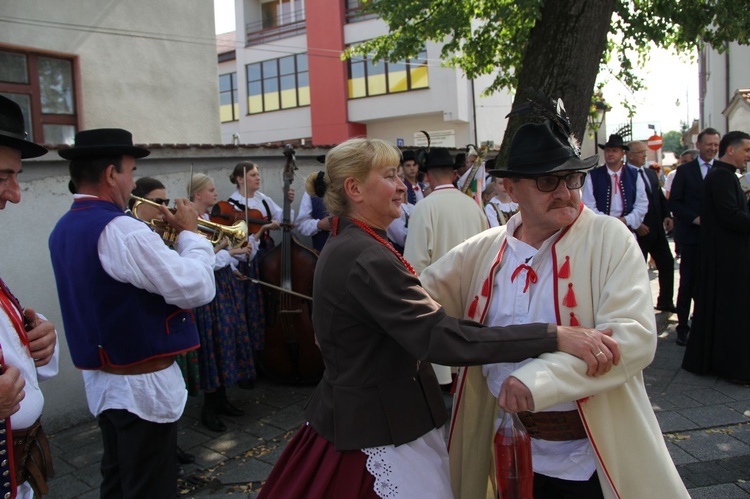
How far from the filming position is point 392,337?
1.99 m

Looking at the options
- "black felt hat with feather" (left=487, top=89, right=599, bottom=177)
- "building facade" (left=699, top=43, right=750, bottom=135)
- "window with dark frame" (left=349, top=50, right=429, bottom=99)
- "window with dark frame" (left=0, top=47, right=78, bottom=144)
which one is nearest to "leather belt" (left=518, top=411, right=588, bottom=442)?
"black felt hat with feather" (left=487, top=89, right=599, bottom=177)

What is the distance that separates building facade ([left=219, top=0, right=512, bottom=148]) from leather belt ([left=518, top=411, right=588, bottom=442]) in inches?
854

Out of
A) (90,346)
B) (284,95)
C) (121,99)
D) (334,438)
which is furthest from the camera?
(284,95)

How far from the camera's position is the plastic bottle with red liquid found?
2064 mm

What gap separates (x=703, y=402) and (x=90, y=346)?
4.68 metres

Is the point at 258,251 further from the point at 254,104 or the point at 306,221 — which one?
the point at 254,104

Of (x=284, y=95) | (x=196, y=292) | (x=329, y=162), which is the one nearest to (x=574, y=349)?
(x=329, y=162)

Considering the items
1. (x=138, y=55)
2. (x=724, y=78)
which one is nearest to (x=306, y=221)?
(x=138, y=55)

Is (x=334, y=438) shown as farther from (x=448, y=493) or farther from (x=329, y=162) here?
(x=329, y=162)

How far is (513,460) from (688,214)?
18.5ft

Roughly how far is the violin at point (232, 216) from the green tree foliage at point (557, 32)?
2.56 metres

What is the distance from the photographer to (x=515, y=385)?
1.84m

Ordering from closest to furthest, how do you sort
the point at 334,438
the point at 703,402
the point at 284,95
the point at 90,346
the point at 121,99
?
the point at 334,438 < the point at 90,346 < the point at 703,402 < the point at 121,99 < the point at 284,95

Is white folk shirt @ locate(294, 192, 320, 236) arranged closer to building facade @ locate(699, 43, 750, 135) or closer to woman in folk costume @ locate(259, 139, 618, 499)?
woman in folk costume @ locate(259, 139, 618, 499)
